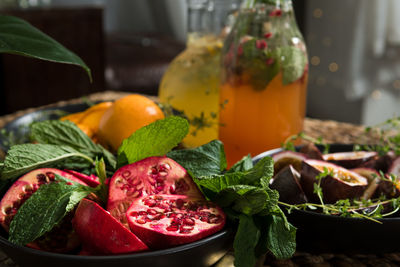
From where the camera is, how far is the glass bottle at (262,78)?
719 millimetres

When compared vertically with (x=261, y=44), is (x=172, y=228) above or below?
below

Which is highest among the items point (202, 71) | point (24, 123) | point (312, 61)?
point (202, 71)

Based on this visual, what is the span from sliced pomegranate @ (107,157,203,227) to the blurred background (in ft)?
6.79

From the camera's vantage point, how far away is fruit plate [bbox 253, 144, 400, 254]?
0.47 meters

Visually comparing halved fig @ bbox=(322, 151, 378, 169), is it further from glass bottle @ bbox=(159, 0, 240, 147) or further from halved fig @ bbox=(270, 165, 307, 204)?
glass bottle @ bbox=(159, 0, 240, 147)

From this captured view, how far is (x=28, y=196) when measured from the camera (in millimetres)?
500

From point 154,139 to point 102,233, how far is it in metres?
0.14

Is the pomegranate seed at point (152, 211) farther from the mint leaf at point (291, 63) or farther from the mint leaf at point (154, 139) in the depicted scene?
the mint leaf at point (291, 63)

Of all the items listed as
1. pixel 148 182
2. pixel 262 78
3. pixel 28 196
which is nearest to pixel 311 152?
pixel 262 78

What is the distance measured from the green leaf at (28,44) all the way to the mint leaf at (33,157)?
0.33ft

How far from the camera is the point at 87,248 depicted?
44 centimetres

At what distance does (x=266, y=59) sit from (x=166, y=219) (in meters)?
0.36

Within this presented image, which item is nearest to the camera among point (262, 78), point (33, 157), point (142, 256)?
point (142, 256)

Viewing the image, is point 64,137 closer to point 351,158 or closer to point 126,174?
point 126,174
